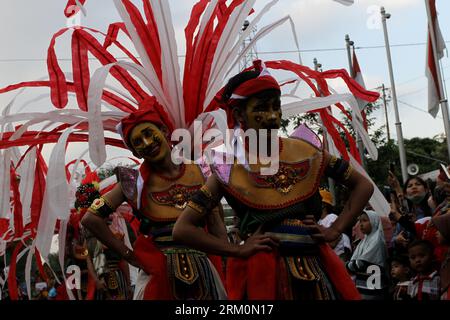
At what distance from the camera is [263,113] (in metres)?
3.24

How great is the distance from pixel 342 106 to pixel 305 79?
0.98 ft

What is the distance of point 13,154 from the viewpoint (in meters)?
5.80

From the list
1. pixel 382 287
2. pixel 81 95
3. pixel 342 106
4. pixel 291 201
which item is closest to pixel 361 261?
pixel 382 287

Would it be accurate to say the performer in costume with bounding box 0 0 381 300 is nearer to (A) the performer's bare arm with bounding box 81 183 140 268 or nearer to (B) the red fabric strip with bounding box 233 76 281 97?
(A) the performer's bare arm with bounding box 81 183 140 268

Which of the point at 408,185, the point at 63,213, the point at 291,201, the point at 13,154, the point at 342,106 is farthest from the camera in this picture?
the point at 408,185

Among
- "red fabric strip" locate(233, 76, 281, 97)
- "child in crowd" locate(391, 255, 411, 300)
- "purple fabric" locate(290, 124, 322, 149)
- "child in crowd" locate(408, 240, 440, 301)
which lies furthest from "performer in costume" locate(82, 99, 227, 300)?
"child in crowd" locate(391, 255, 411, 300)

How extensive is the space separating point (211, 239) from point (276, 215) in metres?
0.29

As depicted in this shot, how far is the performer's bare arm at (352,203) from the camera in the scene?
3.12m

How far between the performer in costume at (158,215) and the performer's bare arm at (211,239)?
3.47 ft

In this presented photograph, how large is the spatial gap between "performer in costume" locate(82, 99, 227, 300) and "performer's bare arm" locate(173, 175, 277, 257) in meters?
1.06

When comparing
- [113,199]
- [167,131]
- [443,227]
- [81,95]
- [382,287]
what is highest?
[81,95]

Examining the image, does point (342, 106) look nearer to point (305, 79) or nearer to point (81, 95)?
point (305, 79)

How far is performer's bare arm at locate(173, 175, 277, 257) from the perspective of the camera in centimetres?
308

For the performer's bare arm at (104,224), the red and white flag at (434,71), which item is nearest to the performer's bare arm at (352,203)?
the performer's bare arm at (104,224)
